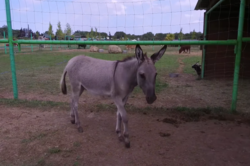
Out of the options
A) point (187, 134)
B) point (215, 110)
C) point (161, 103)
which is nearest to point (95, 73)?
point (187, 134)

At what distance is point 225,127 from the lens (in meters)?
4.30

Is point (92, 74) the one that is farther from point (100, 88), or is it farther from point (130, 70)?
point (130, 70)

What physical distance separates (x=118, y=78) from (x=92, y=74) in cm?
64

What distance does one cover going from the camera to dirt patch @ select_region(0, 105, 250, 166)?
10.3ft

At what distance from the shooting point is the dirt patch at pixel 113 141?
3.14m

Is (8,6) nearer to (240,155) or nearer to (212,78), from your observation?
(240,155)

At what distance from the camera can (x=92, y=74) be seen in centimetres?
407

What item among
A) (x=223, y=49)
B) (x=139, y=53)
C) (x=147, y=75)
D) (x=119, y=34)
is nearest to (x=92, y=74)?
(x=139, y=53)

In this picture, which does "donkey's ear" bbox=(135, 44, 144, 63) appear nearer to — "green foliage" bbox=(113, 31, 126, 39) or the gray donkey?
the gray donkey

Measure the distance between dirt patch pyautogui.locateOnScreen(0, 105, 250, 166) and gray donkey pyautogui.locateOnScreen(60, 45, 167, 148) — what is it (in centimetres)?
33

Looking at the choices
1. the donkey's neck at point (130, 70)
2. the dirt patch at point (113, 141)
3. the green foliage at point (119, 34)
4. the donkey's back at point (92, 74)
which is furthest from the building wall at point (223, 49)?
the donkey's back at point (92, 74)

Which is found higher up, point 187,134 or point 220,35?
point 220,35

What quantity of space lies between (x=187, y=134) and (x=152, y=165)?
4.32ft

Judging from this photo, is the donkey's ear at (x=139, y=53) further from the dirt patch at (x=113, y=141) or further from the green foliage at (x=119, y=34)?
the green foliage at (x=119, y=34)
